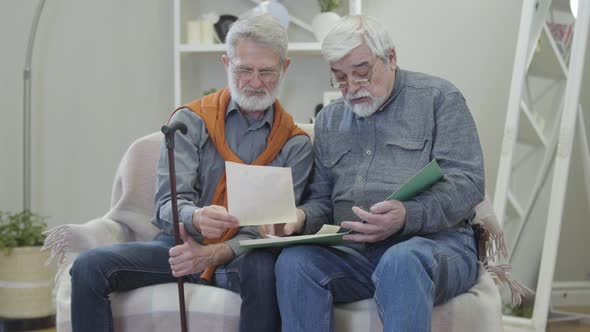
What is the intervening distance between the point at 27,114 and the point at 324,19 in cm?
135

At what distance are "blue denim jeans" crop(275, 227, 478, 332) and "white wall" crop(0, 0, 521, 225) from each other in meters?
1.69

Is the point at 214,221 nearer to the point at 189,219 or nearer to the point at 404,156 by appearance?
the point at 189,219

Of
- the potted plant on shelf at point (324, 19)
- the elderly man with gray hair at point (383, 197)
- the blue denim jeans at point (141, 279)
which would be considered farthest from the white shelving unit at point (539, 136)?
the blue denim jeans at point (141, 279)

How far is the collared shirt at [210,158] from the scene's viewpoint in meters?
1.94

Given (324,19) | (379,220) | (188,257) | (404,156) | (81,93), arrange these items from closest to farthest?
(379,220) → (188,257) → (404,156) → (324,19) → (81,93)

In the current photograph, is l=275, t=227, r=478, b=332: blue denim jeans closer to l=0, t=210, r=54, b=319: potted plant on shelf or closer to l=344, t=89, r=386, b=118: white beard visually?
l=344, t=89, r=386, b=118: white beard

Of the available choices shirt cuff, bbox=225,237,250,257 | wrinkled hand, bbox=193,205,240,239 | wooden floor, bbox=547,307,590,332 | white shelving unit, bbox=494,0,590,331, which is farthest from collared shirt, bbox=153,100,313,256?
wooden floor, bbox=547,307,590,332

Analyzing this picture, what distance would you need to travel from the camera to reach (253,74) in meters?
2.01

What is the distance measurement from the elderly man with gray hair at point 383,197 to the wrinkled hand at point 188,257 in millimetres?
207

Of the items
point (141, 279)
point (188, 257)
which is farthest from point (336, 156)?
point (141, 279)

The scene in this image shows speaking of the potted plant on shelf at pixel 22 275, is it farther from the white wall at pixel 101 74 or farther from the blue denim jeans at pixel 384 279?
the blue denim jeans at pixel 384 279

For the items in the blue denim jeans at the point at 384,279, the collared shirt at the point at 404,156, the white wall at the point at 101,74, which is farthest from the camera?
the white wall at the point at 101,74

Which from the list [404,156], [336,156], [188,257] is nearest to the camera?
[188,257]

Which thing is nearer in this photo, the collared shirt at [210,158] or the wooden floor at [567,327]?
the collared shirt at [210,158]
